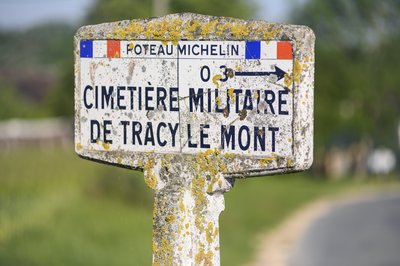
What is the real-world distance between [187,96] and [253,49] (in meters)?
0.29

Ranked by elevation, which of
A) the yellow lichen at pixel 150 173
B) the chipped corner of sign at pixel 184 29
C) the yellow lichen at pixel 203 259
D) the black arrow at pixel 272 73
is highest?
the chipped corner of sign at pixel 184 29

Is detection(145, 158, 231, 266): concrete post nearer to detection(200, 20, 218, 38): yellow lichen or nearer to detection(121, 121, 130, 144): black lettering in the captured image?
detection(121, 121, 130, 144): black lettering

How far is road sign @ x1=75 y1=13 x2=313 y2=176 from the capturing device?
3.52 meters

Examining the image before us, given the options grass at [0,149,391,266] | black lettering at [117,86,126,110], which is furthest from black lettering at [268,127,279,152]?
grass at [0,149,391,266]

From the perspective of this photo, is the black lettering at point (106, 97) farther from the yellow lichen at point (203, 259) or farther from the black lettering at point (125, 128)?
the yellow lichen at point (203, 259)

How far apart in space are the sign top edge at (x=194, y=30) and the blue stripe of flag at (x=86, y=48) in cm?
2

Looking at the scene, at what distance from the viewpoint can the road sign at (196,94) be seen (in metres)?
3.52

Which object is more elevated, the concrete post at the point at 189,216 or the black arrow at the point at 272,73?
the black arrow at the point at 272,73
